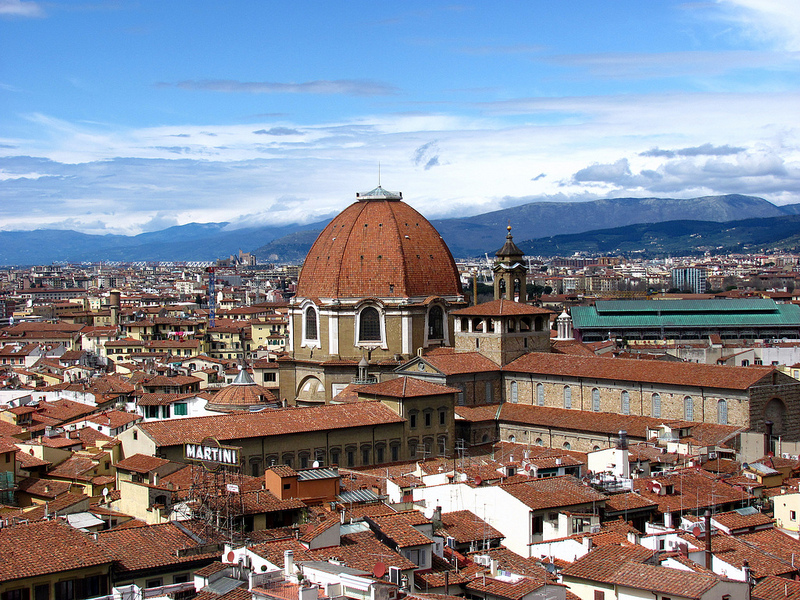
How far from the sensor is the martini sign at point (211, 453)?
3553 centimetres

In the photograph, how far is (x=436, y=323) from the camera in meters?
54.1

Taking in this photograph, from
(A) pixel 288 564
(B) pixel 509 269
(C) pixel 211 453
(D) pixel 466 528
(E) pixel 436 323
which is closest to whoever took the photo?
(A) pixel 288 564

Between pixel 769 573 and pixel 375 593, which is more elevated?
pixel 375 593

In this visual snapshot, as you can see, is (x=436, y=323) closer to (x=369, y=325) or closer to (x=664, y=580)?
(x=369, y=325)

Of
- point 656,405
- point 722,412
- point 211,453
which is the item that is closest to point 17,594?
point 211,453

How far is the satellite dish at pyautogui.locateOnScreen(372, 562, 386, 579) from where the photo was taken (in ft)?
66.0

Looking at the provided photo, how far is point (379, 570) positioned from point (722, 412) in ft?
85.9

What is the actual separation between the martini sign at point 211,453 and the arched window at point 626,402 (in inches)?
649

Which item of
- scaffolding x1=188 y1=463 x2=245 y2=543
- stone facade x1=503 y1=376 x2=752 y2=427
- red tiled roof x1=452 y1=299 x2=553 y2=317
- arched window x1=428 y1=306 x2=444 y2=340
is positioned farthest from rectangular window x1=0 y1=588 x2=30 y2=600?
arched window x1=428 y1=306 x2=444 y2=340

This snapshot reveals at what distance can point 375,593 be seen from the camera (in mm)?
18125

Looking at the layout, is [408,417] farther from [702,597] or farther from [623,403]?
[702,597]

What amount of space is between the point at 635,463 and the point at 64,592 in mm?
20079

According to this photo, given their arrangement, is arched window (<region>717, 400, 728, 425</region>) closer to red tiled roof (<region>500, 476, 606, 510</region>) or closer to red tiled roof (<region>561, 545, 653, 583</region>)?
red tiled roof (<region>500, 476, 606, 510</region>)

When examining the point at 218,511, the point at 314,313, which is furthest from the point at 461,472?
the point at 314,313
